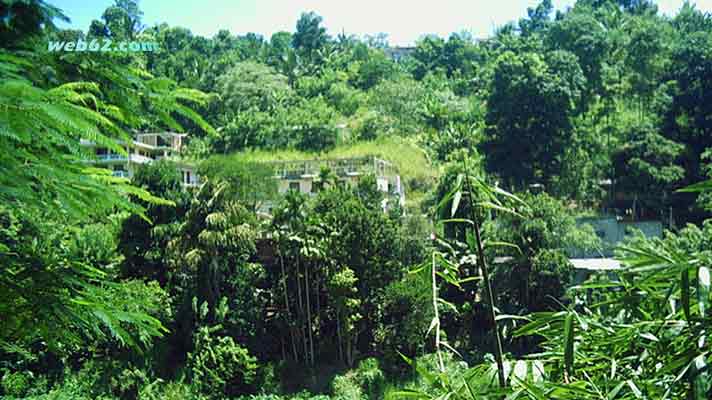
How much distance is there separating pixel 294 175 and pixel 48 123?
68.4 feet

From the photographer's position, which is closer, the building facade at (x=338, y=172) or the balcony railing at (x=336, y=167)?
the building facade at (x=338, y=172)

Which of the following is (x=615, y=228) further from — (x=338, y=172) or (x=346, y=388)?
(x=346, y=388)

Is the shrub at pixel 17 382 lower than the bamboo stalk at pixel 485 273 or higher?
lower

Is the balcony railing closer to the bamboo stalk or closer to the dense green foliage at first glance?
Result: the dense green foliage

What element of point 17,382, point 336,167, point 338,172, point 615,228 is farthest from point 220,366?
point 615,228

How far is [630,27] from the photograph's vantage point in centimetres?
2900

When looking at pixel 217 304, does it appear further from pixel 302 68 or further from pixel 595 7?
pixel 595 7

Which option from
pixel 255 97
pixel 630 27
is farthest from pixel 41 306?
pixel 630 27

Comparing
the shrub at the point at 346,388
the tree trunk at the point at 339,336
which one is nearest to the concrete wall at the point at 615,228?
the tree trunk at the point at 339,336

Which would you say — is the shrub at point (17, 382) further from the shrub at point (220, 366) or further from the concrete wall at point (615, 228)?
the concrete wall at point (615, 228)

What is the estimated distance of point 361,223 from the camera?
1652 centimetres

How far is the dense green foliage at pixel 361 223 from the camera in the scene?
1392mm

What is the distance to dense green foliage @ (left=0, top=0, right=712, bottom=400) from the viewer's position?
139 centimetres

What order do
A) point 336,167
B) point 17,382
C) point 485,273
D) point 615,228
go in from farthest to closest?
point 336,167 → point 615,228 → point 17,382 → point 485,273
